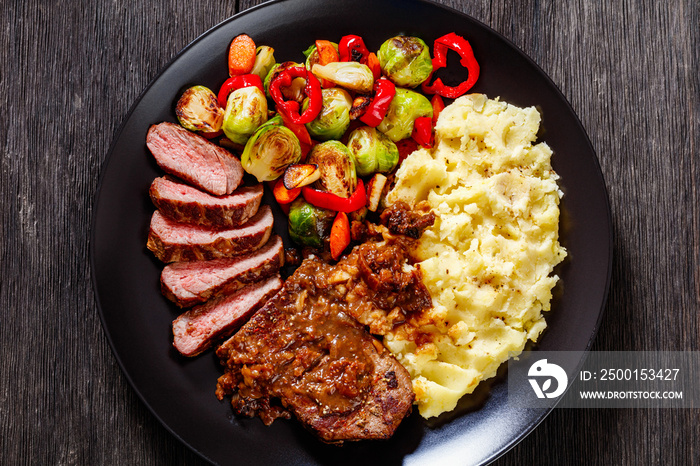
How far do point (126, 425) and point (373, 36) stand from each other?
11.2ft

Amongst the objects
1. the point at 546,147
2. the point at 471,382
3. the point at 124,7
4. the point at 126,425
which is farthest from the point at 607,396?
the point at 124,7

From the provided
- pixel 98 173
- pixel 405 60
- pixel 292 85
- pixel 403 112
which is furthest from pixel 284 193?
pixel 98 173

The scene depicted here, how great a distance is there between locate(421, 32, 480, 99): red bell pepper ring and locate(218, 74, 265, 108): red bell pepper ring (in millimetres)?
1204

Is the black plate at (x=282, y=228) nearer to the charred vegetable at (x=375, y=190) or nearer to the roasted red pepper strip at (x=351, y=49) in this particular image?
the roasted red pepper strip at (x=351, y=49)

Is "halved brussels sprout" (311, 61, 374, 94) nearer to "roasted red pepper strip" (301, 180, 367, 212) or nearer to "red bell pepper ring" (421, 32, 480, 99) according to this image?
"red bell pepper ring" (421, 32, 480, 99)

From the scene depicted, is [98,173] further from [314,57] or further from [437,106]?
[437,106]

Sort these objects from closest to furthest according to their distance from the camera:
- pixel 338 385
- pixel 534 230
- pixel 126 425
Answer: pixel 338 385 → pixel 534 230 → pixel 126 425

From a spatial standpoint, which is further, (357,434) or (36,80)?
(36,80)

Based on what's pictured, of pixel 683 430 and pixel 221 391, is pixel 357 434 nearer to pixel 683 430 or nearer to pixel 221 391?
pixel 221 391

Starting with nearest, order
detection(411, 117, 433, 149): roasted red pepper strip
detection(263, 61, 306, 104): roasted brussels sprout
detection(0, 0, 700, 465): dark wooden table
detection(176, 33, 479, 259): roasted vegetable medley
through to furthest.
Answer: detection(176, 33, 479, 259): roasted vegetable medley, detection(263, 61, 306, 104): roasted brussels sprout, detection(411, 117, 433, 149): roasted red pepper strip, detection(0, 0, 700, 465): dark wooden table

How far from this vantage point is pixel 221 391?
11.7 ft

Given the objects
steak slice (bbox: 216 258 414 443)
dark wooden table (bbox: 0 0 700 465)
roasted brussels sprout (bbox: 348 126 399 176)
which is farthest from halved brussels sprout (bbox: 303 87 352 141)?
dark wooden table (bbox: 0 0 700 465)

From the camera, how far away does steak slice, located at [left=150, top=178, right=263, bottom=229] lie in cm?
350

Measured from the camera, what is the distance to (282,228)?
149 inches
